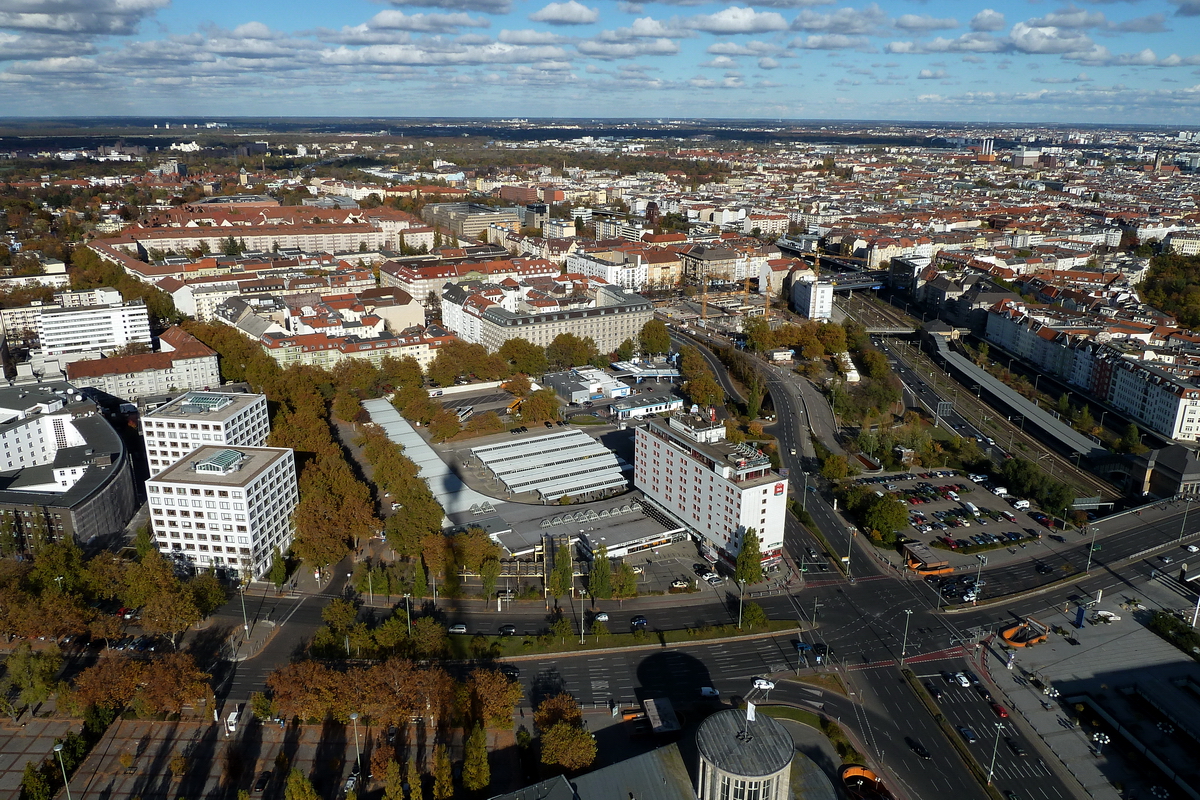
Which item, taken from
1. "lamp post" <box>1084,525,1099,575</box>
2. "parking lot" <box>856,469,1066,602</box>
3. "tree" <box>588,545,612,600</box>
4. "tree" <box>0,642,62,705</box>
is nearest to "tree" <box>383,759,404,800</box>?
"tree" <box>588,545,612,600</box>

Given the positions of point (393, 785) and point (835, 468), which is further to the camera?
point (835, 468)

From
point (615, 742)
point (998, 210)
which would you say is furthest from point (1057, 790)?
point (998, 210)

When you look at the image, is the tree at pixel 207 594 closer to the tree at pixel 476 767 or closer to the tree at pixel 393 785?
the tree at pixel 393 785

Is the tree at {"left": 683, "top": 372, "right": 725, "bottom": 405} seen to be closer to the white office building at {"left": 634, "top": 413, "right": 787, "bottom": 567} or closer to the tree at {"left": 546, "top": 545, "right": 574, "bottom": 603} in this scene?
the white office building at {"left": 634, "top": 413, "right": 787, "bottom": 567}

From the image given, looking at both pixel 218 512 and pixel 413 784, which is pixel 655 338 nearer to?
pixel 218 512

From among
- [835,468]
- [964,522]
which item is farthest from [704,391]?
[964,522]

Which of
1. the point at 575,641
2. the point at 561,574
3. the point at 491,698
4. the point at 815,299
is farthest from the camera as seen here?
the point at 815,299

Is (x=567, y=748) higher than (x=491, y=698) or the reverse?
the reverse

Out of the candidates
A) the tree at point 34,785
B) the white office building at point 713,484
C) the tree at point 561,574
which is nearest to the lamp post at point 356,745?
Result: the tree at point 34,785

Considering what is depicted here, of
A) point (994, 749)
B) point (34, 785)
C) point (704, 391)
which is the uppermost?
Result: point (704, 391)
